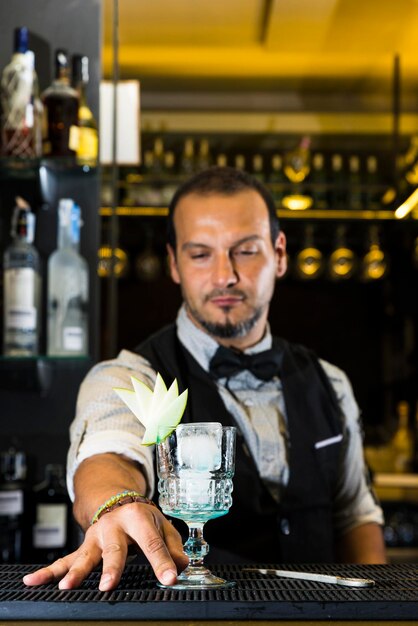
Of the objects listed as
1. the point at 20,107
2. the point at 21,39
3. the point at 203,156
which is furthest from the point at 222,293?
the point at 203,156

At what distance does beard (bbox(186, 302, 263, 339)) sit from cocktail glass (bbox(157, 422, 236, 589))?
820mm

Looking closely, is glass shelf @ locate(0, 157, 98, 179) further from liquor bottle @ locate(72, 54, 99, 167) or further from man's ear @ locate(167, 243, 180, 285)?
man's ear @ locate(167, 243, 180, 285)

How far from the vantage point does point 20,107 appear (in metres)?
2.14

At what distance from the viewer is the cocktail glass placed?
110cm

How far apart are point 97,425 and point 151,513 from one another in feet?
1.52

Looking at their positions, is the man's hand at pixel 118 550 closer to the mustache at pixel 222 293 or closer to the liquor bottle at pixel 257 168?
the mustache at pixel 222 293

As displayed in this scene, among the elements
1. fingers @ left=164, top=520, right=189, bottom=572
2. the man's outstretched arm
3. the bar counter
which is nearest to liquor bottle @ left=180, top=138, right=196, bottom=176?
the man's outstretched arm

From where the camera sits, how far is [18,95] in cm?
214

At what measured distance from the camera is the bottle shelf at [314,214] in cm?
443

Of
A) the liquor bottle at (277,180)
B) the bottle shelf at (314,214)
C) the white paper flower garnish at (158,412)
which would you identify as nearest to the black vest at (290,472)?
the white paper flower garnish at (158,412)

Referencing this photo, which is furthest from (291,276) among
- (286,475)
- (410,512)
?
(286,475)

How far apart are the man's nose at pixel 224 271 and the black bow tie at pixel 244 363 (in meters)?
0.13

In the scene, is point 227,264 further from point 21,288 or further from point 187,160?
point 187,160

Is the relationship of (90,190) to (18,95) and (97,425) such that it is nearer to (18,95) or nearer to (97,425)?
(18,95)
